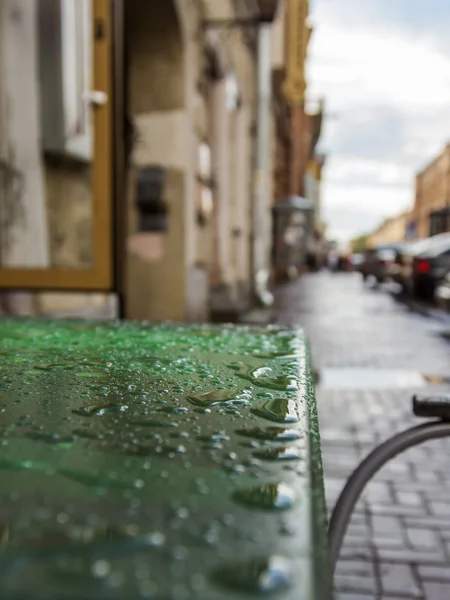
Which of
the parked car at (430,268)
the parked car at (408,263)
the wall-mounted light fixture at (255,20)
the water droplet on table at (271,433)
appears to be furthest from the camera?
the parked car at (408,263)

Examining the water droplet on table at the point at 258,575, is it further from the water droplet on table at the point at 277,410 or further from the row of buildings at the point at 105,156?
the row of buildings at the point at 105,156

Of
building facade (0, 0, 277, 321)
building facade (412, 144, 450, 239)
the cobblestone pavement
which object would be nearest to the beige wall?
building facade (412, 144, 450, 239)

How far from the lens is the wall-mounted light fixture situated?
6.84m

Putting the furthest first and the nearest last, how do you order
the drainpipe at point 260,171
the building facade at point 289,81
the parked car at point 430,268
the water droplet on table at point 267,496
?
the building facade at point 289,81 → the parked car at point 430,268 → the drainpipe at point 260,171 → the water droplet on table at point 267,496

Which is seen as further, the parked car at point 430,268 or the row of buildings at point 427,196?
the row of buildings at point 427,196

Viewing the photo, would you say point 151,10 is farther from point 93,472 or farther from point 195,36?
point 93,472

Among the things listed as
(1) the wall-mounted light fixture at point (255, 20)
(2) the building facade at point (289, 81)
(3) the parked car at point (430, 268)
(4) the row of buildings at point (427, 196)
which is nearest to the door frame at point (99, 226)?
(1) the wall-mounted light fixture at point (255, 20)

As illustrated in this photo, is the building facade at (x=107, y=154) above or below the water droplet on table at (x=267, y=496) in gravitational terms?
above

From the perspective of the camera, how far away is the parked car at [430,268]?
1395 cm

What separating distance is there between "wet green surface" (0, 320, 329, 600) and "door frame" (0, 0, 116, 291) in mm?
3877

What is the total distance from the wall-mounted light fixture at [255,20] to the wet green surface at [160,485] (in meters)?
6.49

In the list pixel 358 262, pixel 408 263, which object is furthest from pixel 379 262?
pixel 358 262

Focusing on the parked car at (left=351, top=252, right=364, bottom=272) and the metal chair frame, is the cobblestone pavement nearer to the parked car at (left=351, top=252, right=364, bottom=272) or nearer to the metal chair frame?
the metal chair frame

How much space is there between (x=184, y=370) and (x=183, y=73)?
16.9 feet
